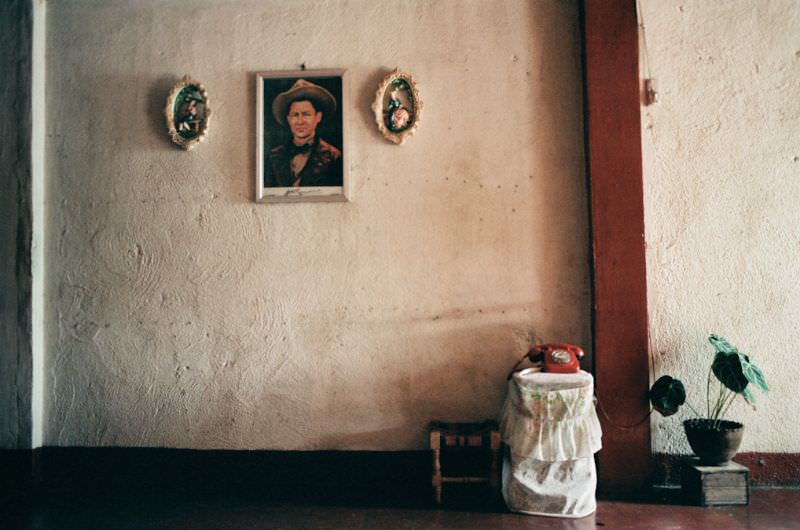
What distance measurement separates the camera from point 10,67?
3.73m

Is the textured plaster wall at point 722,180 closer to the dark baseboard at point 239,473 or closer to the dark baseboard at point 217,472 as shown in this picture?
the dark baseboard at point 239,473

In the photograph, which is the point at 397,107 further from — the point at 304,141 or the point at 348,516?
the point at 348,516

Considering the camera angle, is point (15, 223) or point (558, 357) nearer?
point (558, 357)

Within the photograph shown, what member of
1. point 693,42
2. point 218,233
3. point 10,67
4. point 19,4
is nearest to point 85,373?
point 218,233

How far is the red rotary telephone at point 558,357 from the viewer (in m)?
3.19

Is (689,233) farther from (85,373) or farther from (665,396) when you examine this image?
(85,373)

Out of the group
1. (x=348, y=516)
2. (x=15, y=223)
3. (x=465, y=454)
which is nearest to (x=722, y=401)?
(x=465, y=454)

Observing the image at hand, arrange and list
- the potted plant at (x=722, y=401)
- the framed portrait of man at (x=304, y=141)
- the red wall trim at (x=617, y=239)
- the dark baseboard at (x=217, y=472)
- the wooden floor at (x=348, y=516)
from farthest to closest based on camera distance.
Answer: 1. the framed portrait of man at (x=304, y=141)
2. the dark baseboard at (x=217, y=472)
3. the red wall trim at (x=617, y=239)
4. the potted plant at (x=722, y=401)
5. the wooden floor at (x=348, y=516)

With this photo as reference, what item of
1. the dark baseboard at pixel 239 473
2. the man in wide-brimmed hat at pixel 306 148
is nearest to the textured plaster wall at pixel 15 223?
the dark baseboard at pixel 239 473

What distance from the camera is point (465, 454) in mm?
3488

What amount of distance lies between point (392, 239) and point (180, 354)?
158 centimetres

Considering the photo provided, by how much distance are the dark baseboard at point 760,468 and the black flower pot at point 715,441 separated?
0.23m

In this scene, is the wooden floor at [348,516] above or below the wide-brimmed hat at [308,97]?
below

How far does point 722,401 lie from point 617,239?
1.15 meters
